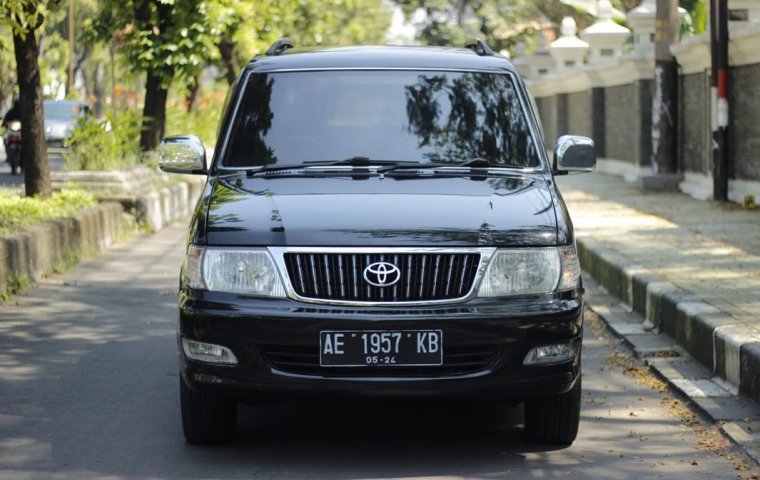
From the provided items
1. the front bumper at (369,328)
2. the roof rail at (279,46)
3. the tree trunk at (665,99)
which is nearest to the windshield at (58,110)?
the tree trunk at (665,99)

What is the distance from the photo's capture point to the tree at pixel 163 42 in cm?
2145

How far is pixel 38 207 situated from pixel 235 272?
28.4ft

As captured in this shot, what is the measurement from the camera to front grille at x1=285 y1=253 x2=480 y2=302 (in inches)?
233

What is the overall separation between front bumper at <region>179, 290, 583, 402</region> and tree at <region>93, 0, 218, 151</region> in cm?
1541

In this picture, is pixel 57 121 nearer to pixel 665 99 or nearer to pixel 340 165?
pixel 665 99

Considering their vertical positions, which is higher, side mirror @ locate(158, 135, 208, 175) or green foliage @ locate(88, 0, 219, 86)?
green foliage @ locate(88, 0, 219, 86)

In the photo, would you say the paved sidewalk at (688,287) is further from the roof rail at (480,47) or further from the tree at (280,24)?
the tree at (280,24)

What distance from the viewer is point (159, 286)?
1254 centimetres

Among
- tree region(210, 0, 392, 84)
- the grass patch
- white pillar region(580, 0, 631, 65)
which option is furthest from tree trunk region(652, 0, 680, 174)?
the grass patch

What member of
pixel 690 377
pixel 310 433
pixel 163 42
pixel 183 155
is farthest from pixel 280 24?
pixel 310 433

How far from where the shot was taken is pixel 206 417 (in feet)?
20.7

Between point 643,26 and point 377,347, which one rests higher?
point 643,26

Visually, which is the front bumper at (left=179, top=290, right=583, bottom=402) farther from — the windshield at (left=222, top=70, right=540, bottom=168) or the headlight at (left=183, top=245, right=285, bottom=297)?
the windshield at (left=222, top=70, right=540, bottom=168)

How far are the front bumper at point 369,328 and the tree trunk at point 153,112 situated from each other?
16.7m
